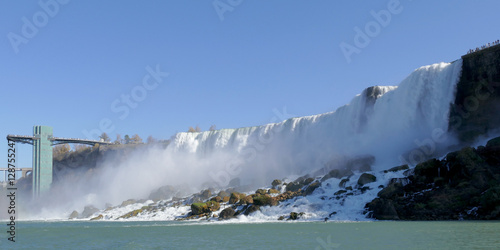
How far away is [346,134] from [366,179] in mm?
15890

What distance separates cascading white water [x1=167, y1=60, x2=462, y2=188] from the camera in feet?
120

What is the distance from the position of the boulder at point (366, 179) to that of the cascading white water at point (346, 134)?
7.10 m

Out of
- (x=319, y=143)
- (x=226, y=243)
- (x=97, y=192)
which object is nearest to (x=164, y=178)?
(x=97, y=192)

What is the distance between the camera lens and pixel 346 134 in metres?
44.9

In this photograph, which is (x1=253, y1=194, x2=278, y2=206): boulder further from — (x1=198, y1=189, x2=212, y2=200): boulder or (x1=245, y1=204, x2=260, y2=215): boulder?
(x1=198, y1=189, x2=212, y2=200): boulder

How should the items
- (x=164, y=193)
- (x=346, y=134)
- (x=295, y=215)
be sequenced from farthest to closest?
(x=164, y=193) → (x=346, y=134) → (x=295, y=215)

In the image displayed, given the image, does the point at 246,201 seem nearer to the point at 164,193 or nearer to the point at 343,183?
the point at 343,183

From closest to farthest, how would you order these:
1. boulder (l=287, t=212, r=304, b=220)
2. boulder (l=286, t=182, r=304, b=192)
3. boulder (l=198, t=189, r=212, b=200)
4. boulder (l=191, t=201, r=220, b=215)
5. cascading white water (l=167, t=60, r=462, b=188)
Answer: boulder (l=287, t=212, r=304, b=220), boulder (l=191, t=201, r=220, b=215), boulder (l=286, t=182, r=304, b=192), cascading white water (l=167, t=60, r=462, b=188), boulder (l=198, t=189, r=212, b=200)

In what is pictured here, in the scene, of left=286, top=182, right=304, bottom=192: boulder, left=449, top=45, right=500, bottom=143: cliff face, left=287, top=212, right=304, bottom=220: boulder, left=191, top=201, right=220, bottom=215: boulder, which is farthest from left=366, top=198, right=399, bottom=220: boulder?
left=191, top=201, right=220, bottom=215: boulder

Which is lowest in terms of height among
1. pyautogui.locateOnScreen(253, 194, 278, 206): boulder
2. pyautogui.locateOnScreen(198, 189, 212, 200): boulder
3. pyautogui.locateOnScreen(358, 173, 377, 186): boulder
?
pyautogui.locateOnScreen(198, 189, 212, 200): boulder

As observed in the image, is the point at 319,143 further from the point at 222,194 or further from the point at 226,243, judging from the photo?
the point at 226,243

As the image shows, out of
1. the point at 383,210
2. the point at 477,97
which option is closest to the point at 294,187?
the point at 383,210

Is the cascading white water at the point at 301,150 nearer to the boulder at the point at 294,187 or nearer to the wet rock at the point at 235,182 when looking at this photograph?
the wet rock at the point at 235,182

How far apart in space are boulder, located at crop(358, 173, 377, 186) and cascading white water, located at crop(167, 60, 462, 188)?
7097mm
